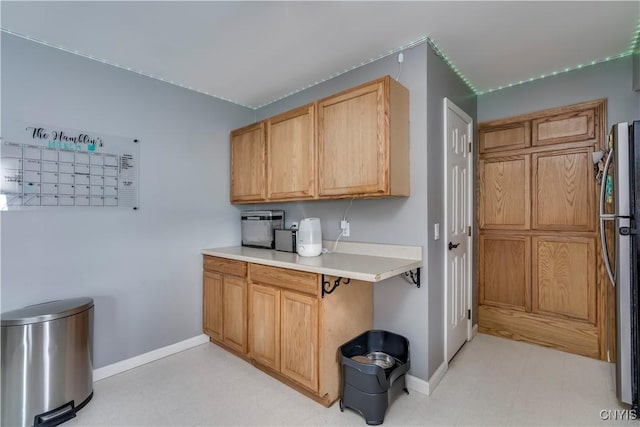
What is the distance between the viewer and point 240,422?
1.78 m

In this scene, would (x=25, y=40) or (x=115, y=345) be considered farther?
(x=115, y=345)

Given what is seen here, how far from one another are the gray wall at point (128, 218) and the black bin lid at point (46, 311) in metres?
0.14

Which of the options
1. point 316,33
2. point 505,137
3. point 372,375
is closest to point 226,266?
point 372,375

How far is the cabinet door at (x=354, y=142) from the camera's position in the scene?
194 cm

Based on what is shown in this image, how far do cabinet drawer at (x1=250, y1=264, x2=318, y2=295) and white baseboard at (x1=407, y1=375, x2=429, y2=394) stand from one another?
958 mm

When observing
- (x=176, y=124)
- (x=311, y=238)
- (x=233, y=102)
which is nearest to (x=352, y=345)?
(x=311, y=238)

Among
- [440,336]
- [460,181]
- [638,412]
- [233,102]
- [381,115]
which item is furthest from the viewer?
[233,102]

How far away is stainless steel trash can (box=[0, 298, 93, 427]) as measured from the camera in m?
1.71

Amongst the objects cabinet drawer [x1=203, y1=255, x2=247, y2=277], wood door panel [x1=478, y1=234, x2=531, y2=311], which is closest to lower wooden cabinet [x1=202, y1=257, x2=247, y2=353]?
cabinet drawer [x1=203, y1=255, x2=247, y2=277]

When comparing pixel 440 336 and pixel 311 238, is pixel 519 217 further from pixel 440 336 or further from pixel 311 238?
pixel 311 238

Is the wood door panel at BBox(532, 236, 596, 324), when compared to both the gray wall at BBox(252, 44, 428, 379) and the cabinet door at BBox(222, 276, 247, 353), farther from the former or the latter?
the cabinet door at BBox(222, 276, 247, 353)

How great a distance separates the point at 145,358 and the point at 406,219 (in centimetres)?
240

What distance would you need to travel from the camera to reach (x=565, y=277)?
2615mm

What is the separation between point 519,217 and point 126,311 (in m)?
3.54
